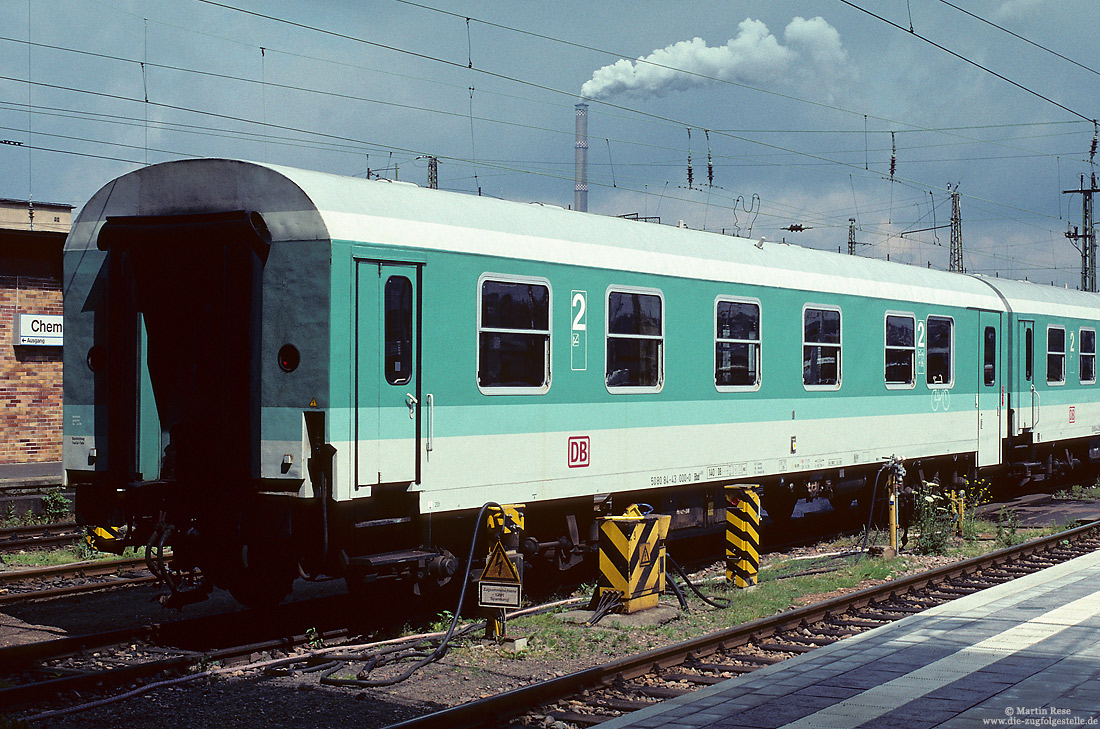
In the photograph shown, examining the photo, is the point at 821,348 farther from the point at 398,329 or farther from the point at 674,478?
→ the point at 398,329

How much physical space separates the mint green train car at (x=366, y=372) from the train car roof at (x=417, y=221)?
25 millimetres

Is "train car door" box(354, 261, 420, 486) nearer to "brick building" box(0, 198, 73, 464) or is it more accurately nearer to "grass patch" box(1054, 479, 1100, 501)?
"grass patch" box(1054, 479, 1100, 501)

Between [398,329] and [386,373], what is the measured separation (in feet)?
1.28

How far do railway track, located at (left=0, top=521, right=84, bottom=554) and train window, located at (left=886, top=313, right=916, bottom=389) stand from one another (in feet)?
36.9

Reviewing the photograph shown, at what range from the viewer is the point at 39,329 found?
83.1 ft

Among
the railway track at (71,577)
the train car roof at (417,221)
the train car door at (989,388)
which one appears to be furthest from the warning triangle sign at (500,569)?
the train car door at (989,388)

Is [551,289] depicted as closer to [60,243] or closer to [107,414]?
[107,414]

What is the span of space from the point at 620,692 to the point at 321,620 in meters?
3.44

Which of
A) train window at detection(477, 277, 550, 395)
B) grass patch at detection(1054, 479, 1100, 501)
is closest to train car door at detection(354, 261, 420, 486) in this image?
train window at detection(477, 277, 550, 395)

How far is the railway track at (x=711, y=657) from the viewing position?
7320mm

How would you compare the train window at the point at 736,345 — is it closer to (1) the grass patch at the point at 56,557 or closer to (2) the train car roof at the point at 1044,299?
(1) the grass patch at the point at 56,557

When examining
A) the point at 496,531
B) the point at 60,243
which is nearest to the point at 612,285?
the point at 496,531

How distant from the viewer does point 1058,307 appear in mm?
22141

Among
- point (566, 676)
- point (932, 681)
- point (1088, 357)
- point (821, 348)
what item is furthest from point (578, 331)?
point (1088, 357)
